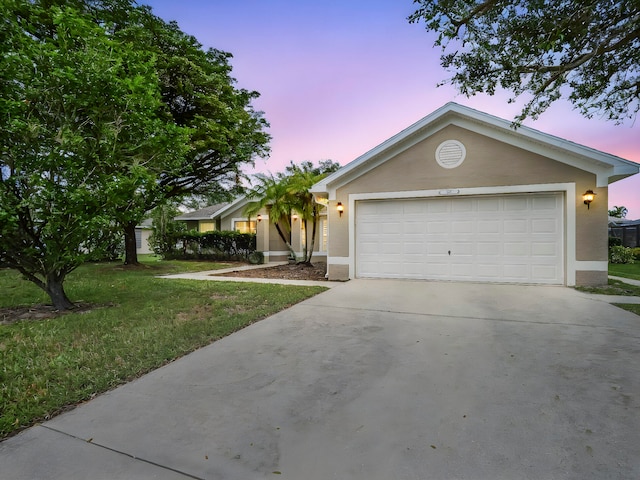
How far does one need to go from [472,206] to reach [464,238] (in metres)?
0.92

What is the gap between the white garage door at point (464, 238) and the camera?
8.33m

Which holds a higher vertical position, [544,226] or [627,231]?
[627,231]

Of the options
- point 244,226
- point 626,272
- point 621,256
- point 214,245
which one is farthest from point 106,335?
point 621,256

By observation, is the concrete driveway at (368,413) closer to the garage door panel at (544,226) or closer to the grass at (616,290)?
the grass at (616,290)

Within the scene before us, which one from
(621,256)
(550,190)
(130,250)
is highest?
(550,190)

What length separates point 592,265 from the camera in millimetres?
7828

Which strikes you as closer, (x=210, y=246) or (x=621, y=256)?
(x=621, y=256)

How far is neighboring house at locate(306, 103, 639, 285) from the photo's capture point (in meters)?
7.88

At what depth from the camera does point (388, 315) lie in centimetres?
566

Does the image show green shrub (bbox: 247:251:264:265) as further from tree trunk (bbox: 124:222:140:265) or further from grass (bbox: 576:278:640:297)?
grass (bbox: 576:278:640:297)

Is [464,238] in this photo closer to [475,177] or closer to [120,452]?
[475,177]

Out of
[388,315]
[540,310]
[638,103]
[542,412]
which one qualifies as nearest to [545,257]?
[540,310]

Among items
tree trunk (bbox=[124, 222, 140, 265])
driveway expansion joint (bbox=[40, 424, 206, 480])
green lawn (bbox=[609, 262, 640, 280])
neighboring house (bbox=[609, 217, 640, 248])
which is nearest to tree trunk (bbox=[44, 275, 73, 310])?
driveway expansion joint (bbox=[40, 424, 206, 480])

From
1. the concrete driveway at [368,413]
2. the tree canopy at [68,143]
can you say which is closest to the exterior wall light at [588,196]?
the concrete driveway at [368,413]
